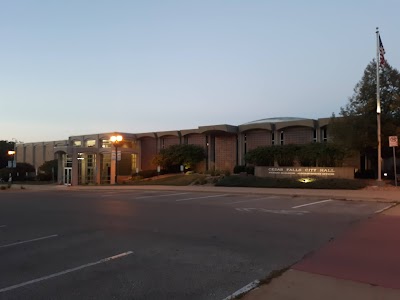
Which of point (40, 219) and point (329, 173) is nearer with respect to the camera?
point (40, 219)

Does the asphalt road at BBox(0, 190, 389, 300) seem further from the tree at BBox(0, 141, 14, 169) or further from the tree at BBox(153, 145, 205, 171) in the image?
the tree at BBox(0, 141, 14, 169)

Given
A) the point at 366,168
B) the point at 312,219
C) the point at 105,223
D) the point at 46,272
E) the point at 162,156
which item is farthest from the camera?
the point at 162,156

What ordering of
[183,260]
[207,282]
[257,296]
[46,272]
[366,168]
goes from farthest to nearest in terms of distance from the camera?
1. [366,168]
2. [183,260]
3. [46,272]
4. [207,282]
5. [257,296]

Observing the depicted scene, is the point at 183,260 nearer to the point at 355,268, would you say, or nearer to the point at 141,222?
the point at 355,268

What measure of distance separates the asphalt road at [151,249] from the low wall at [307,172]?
19124 mm

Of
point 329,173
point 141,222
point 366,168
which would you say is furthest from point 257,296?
point 366,168

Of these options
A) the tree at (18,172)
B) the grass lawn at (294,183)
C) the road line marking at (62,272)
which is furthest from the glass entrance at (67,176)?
the road line marking at (62,272)

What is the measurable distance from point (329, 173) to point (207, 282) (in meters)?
30.6

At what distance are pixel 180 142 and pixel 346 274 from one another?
5129cm

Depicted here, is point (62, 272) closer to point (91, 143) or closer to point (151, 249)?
point (151, 249)

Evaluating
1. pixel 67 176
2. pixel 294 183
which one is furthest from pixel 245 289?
pixel 67 176

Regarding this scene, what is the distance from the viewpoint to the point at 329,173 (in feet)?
116

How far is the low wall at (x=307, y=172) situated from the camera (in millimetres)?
35125

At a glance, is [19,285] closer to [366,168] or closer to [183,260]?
[183,260]
